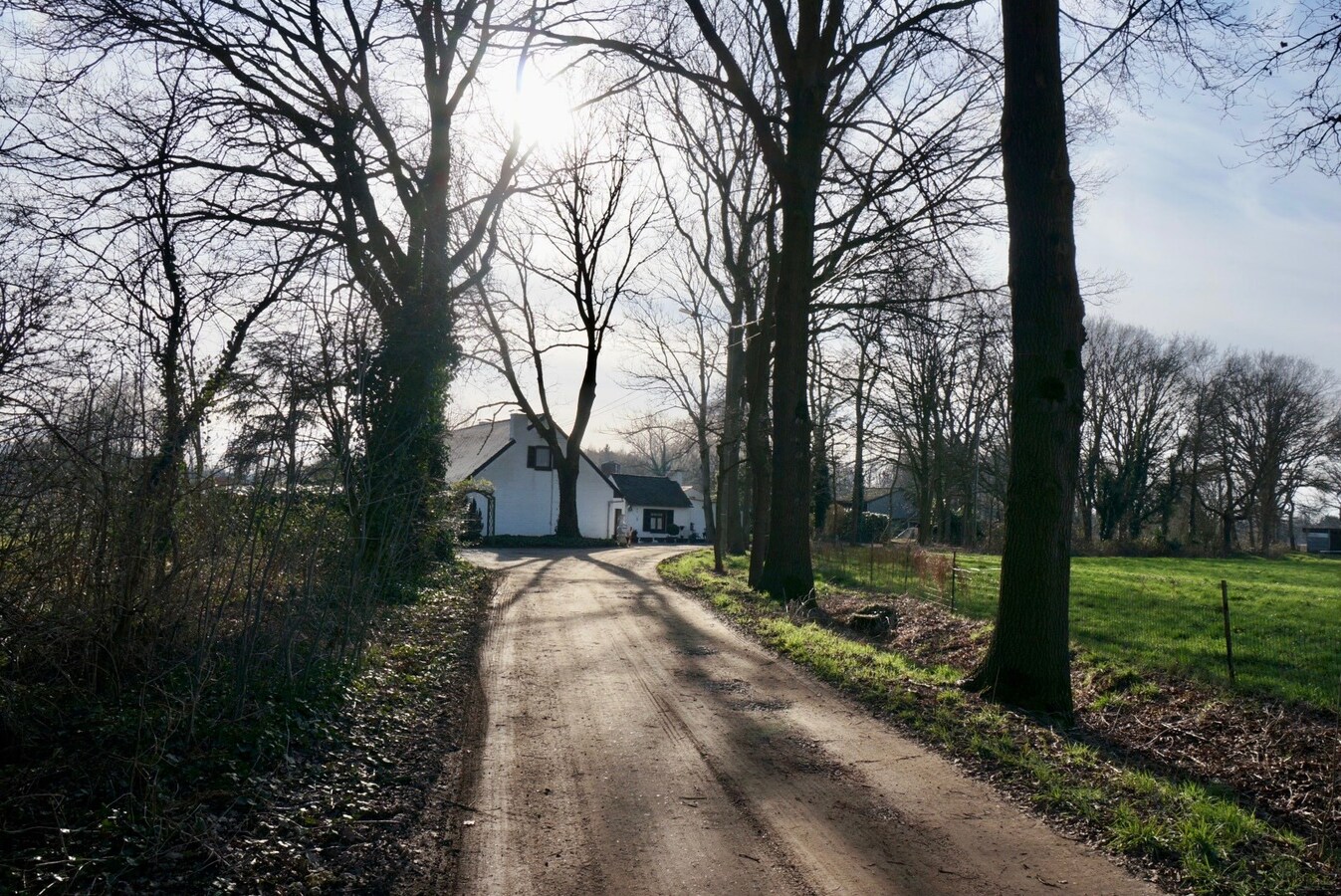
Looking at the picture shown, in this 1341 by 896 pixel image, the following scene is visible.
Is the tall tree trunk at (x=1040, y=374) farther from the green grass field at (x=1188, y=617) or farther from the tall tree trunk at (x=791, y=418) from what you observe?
the tall tree trunk at (x=791, y=418)

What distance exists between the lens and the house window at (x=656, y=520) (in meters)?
70.9

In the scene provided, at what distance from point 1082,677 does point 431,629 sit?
7.93 m

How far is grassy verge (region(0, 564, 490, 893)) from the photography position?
4.30 metres

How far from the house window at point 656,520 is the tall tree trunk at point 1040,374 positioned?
204ft

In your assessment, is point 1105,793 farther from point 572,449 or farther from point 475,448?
point 475,448

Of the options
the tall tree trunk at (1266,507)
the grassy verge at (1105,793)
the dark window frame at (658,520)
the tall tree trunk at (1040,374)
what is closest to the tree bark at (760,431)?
the grassy verge at (1105,793)

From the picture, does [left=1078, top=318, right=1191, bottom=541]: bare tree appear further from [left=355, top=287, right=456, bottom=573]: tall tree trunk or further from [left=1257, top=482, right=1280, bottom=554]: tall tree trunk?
[left=355, top=287, right=456, bottom=573]: tall tree trunk

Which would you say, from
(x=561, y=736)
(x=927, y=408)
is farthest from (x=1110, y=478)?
(x=561, y=736)

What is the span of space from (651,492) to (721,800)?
65.5m

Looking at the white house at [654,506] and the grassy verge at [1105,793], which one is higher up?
the white house at [654,506]

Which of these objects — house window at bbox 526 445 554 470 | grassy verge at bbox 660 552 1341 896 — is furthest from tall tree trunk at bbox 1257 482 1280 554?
grassy verge at bbox 660 552 1341 896

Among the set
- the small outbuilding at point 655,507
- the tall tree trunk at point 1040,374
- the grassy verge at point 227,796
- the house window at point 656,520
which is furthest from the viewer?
the house window at point 656,520

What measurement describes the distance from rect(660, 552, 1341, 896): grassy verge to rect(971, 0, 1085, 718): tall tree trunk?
2.12 ft

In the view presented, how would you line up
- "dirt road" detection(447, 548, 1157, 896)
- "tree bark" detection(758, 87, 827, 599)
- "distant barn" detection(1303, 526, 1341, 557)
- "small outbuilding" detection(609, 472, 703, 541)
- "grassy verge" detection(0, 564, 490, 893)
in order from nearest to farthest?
"grassy verge" detection(0, 564, 490, 893) → "dirt road" detection(447, 548, 1157, 896) → "tree bark" detection(758, 87, 827, 599) → "distant barn" detection(1303, 526, 1341, 557) → "small outbuilding" detection(609, 472, 703, 541)
